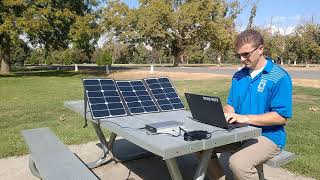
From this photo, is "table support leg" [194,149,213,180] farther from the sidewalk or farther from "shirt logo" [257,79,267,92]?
the sidewalk

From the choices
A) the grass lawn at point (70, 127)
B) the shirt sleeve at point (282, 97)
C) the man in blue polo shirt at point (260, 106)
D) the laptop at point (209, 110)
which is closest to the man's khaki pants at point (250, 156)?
the man in blue polo shirt at point (260, 106)

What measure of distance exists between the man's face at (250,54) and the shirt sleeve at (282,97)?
0.31 meters

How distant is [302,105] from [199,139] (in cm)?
995

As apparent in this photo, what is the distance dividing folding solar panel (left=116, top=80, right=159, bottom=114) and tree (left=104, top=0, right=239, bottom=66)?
41716 mm

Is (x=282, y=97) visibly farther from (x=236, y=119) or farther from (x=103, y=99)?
(x=103, y=99)

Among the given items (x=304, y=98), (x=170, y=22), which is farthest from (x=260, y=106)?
(x=170, y=22)

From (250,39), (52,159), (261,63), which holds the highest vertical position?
(250,39)

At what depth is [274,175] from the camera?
213 inches

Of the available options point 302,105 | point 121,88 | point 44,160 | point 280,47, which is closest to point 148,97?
point 121,88

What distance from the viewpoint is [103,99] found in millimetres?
4758

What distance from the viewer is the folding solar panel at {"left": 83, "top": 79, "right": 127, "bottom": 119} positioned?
4590mm

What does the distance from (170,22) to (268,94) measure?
4533 cm

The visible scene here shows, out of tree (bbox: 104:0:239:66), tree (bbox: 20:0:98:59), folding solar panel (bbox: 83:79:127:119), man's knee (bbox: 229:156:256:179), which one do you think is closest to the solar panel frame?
folding solar panel (bbox: 83:79:127:119)

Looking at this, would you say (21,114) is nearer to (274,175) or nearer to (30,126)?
(30,126)
